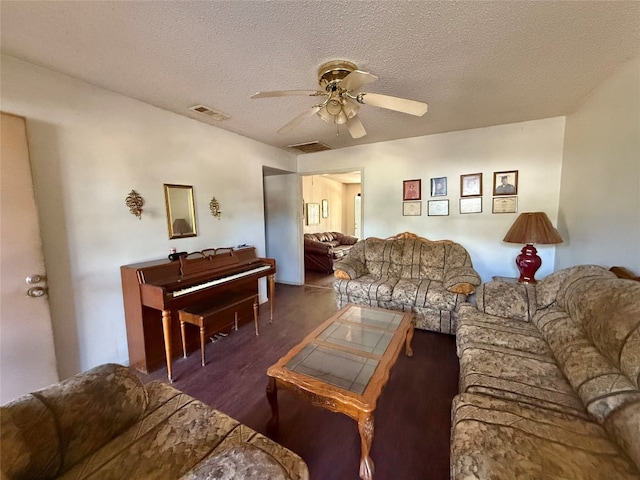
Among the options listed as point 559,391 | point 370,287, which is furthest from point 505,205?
point 559,391

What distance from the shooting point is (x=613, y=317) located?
1.33 meters

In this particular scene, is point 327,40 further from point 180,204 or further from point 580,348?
point 580,348

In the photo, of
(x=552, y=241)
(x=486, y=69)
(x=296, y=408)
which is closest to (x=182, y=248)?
(x=296, y=408)

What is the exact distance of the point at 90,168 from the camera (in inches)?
83.1

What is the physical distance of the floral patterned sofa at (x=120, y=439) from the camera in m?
0.86

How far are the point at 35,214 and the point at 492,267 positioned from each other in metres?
4.67

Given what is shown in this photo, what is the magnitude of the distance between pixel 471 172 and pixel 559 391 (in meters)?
2.89

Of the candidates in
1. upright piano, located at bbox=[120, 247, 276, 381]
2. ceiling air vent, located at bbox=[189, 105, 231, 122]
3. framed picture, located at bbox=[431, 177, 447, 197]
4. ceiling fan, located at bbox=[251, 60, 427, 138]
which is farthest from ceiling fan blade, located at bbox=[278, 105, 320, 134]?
framed picture, located at bbox=[431, 177, 447, 197]

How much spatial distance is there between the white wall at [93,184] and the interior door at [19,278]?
147mm

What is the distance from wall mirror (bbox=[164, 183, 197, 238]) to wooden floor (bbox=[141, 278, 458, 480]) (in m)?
1.26

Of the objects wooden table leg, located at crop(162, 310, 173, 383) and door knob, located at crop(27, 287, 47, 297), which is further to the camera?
wooden table leg, located at crop(162, 310, 173, 383)

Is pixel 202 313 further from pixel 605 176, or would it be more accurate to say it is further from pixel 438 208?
pixel 605 176

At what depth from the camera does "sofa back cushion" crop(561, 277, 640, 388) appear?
1.16 metres

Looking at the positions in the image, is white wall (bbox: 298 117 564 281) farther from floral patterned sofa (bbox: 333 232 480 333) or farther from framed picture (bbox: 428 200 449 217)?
floral patterned sofa (bbox: 333 232 480 333)
